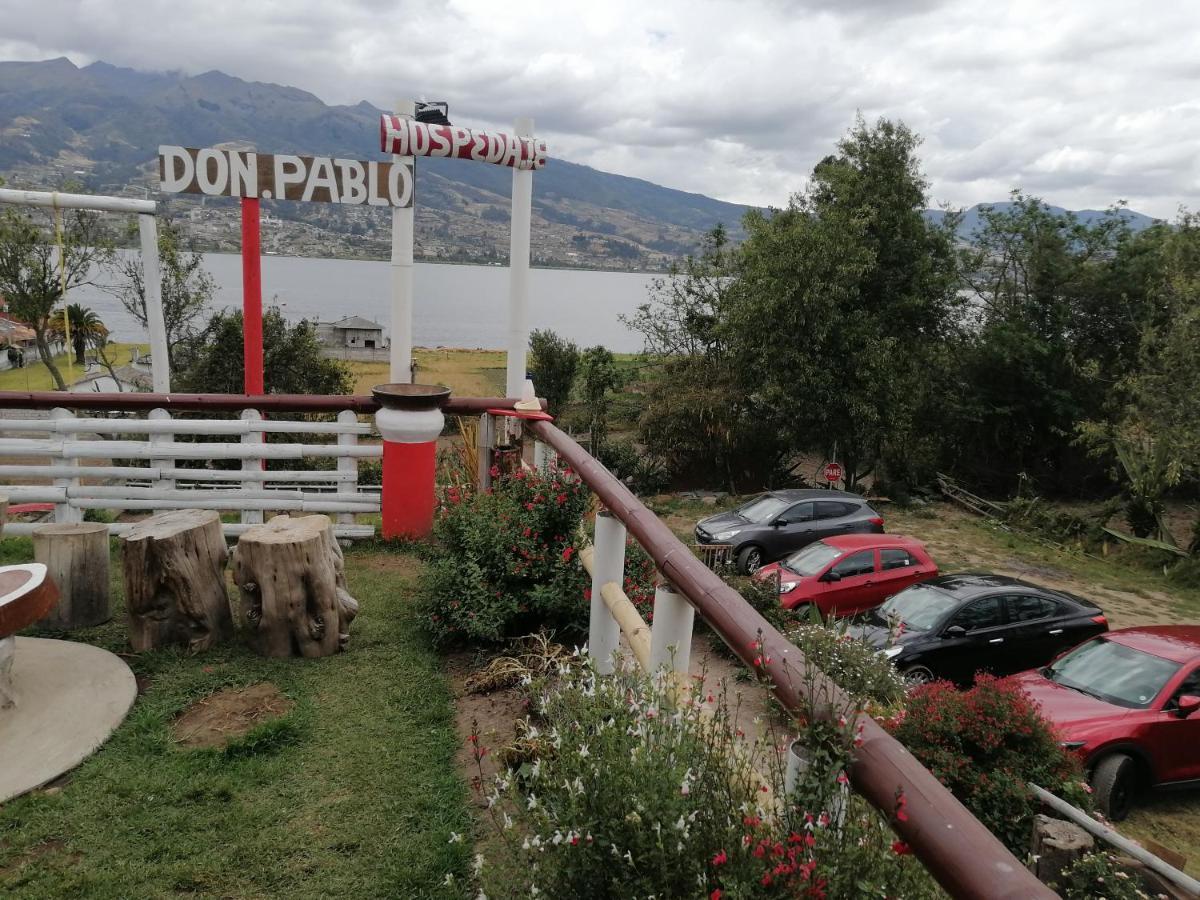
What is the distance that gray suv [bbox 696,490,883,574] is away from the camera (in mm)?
14867

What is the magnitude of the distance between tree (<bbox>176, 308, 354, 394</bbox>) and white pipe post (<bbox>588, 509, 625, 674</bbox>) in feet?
80.1

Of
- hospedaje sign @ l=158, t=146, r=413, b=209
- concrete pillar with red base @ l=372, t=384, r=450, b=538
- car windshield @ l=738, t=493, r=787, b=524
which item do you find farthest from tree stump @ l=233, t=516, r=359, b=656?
car windshield @ l=738, t=493, r=787, b=524

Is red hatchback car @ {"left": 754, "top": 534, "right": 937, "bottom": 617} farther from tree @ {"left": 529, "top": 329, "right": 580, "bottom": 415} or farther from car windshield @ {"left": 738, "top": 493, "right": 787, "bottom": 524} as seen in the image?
tree @ {"left": 529, "top": 329, "right": 580, "bottom": 415}

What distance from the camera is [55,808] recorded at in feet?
10.3

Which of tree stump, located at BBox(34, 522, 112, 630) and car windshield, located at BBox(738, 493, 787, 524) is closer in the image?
tree stump, located at BBox(34, 522, 112, 630)

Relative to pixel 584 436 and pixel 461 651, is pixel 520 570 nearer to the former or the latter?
pixel 461 651

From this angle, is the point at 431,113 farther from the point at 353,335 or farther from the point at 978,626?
the point at 353,335

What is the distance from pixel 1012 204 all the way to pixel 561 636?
32174 millimetres

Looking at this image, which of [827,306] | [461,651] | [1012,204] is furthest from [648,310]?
[461,651]

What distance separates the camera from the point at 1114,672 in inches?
309

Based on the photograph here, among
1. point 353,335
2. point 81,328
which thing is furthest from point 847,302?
point 353,335

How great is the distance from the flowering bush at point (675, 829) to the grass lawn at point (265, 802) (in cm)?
117

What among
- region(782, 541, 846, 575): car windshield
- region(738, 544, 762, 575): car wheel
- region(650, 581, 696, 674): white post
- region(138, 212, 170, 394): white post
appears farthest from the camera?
region(738, 544, 762, 575): car wheel

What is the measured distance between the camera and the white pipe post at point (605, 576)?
3381mm
